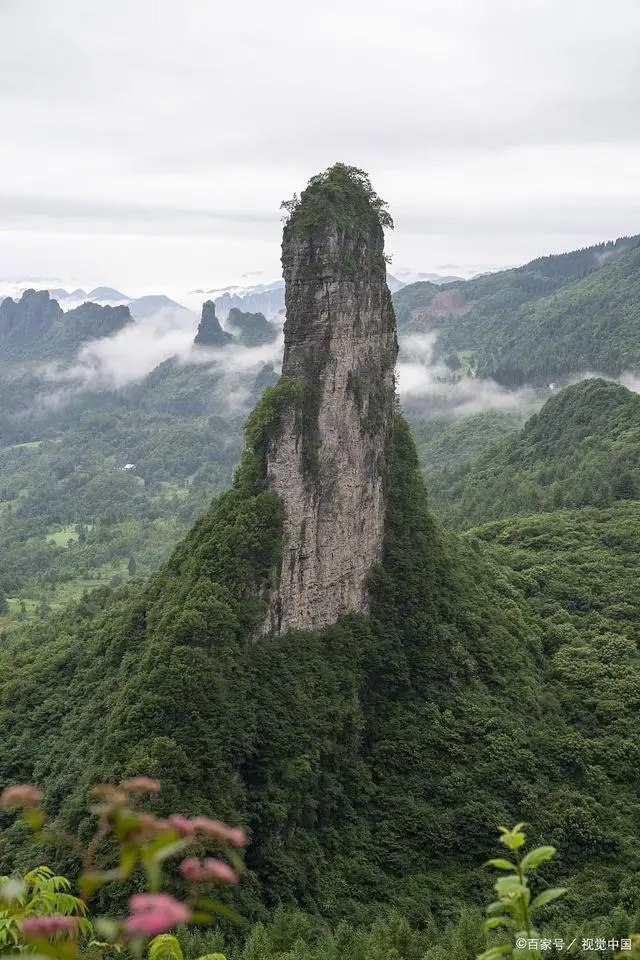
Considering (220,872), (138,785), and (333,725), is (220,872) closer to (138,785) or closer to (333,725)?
(138,785)

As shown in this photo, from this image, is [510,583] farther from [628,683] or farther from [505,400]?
[505,400]

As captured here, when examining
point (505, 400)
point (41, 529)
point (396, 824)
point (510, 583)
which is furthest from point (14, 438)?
point (396, 824)

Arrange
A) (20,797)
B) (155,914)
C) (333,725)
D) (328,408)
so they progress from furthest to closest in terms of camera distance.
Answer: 1. (328,408)
2. (333,725)
3. (20,797)
4. (155,914)

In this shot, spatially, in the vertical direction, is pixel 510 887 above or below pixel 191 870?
below

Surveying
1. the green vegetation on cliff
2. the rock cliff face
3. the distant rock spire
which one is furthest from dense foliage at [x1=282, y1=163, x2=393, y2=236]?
the distant rock spire

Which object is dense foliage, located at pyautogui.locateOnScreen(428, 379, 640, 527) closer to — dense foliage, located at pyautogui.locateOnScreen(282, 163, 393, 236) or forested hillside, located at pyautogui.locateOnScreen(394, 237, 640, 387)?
dense foliage, located at pyautogui.locateOnScreen(282, 163, 393, 236)

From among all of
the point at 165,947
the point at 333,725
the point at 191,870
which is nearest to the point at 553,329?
the point at 333,725
